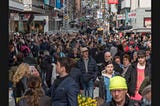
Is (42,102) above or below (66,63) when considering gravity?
below

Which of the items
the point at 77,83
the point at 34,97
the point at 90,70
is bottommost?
the point at 90,70

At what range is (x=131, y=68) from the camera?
9461 mm

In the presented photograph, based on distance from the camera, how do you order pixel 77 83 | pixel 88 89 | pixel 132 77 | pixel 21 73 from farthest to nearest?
pixel 88 89, pixel 132 77, pixel 21 73, pixel 77 83

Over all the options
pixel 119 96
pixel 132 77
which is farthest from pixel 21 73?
pixel 119 96

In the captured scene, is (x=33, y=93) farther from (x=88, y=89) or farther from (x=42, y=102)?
(x=88, y=89)

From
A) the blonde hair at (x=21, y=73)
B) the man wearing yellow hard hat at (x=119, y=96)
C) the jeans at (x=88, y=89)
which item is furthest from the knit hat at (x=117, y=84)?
the jeans at (x=88, y=89)

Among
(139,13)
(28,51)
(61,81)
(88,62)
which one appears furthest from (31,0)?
Answer: (61,81)

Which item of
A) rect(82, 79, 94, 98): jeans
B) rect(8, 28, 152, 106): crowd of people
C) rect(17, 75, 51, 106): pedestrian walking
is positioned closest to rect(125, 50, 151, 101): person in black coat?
rect(8, 28, 152, 106): crowd of people

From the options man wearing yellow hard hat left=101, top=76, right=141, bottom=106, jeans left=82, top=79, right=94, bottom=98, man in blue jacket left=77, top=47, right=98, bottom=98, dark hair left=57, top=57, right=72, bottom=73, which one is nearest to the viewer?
man wearing yellow hard hat left=101, top=76, right=141, bottom=106

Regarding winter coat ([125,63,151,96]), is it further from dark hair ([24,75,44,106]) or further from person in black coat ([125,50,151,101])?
dark hair ([24,75,44,106])

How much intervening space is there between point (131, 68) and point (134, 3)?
7710 cm

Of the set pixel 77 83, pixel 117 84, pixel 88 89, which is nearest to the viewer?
pixel 117 84

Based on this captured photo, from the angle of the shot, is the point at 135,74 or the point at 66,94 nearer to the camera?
the point at 66,94
